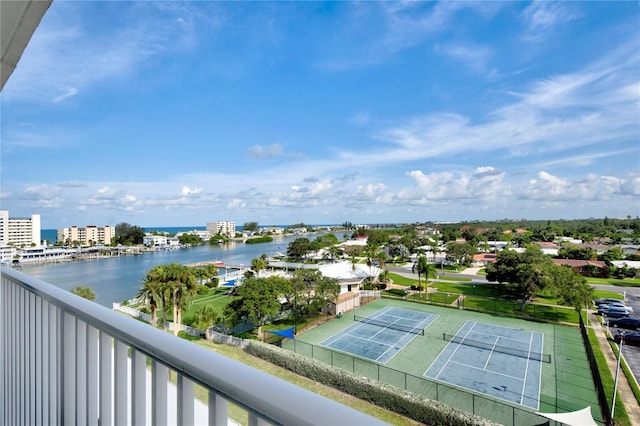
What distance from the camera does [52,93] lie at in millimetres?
3102

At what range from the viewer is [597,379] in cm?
923

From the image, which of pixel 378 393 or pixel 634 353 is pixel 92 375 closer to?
pixel 378 393

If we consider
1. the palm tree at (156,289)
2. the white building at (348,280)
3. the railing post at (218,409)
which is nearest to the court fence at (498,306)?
the white building at (348,280)

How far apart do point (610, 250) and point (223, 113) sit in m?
25.8

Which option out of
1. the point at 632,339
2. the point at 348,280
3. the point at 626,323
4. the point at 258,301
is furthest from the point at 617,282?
the point at 258,301

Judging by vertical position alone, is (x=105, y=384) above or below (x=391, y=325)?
above

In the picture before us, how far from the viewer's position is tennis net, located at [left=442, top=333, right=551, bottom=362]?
36.1ft

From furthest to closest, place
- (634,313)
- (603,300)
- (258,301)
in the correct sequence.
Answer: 1. (603,300)
2. (634,313)
3. (258,301)

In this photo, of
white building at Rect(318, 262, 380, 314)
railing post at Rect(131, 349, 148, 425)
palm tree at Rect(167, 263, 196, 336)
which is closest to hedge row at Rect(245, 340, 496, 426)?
palm tree at Rect(167, 263, 196, 336)

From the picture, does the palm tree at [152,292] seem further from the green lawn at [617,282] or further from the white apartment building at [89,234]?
the white apartment building at [89,234]

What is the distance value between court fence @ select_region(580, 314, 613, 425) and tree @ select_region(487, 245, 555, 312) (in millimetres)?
3132

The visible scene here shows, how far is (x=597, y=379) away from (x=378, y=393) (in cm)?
681

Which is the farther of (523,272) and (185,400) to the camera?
(523,272)

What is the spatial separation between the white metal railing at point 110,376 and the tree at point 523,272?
18952 millimetres
